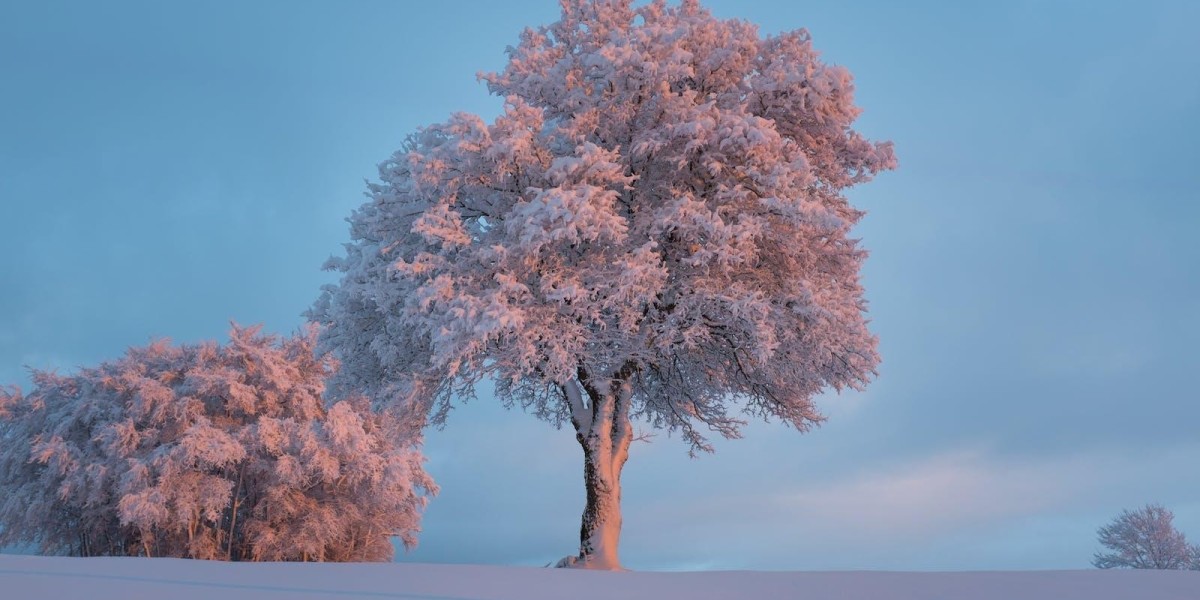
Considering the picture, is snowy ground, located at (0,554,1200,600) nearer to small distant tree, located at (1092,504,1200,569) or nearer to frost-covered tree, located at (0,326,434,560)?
frost-covered tree, located at (0,326,434,560)

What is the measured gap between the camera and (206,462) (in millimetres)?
30875

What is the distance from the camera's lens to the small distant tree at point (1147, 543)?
47594mm

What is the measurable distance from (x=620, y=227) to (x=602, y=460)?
5.75 metres

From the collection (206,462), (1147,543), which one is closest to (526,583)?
(206,462)

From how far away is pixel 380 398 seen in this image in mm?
19297

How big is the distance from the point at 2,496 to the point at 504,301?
29.5 m

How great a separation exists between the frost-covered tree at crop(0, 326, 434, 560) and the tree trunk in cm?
1229

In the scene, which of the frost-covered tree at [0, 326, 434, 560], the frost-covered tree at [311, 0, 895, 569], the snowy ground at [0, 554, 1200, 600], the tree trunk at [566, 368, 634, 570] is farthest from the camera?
the frost-covered tree at [0, 326, 434, 560]

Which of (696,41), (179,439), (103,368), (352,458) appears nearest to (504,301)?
(696,41)

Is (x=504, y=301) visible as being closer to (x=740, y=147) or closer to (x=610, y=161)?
(x=610, y=161)

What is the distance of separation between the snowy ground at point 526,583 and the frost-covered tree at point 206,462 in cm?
1623

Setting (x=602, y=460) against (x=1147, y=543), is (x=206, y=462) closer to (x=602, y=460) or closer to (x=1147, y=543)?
(x=602, y=460)

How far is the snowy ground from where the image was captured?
11141mm

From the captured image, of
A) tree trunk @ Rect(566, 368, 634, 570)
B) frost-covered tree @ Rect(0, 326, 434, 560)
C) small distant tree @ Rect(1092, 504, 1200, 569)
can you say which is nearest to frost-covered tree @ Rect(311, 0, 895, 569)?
tree trunk @ Rect(566, 368, 634, 570)
